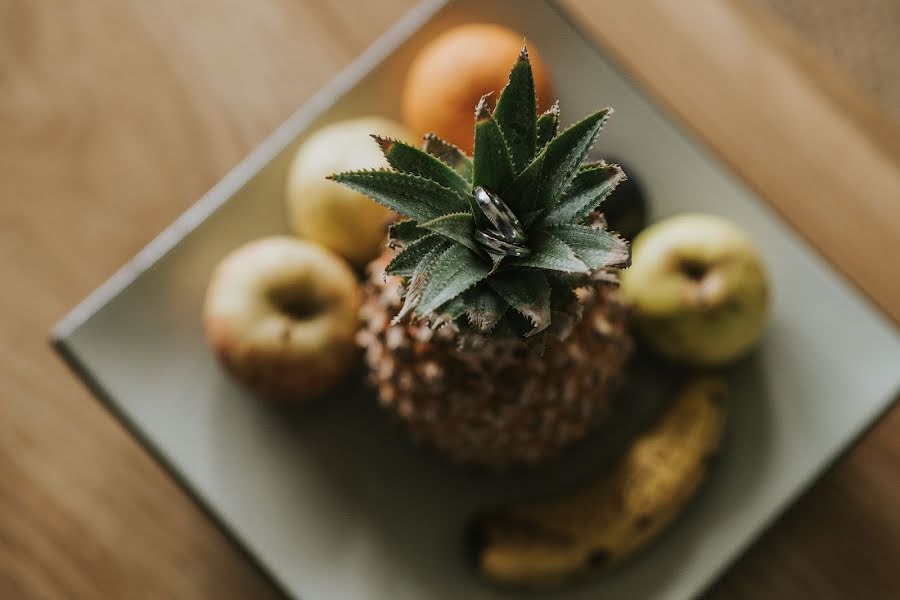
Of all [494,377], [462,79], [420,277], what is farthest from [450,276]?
[462,79]

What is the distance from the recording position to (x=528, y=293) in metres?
0.52

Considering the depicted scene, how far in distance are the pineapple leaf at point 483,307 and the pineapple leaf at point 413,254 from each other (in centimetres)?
3

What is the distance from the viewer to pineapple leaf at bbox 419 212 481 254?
1.63 feet

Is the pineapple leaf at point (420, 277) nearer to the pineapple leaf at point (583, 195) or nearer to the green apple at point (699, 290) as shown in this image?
the pineapple leaf at point (583, 195)

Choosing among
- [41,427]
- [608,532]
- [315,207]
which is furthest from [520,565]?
[41,427]

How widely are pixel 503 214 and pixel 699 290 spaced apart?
0.29 m

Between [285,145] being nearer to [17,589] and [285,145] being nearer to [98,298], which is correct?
[98,298]

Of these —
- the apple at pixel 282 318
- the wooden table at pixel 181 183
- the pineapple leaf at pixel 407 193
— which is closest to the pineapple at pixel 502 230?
the pineapple leaf at pixel 407 193

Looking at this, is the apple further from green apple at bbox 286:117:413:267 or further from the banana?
the banana

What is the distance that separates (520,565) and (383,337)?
22cm

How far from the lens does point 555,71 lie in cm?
A: 79

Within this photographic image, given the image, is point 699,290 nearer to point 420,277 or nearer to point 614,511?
point 614,511

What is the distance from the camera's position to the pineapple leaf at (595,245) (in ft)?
1.62

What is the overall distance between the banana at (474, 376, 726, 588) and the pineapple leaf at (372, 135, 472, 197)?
0.34m
